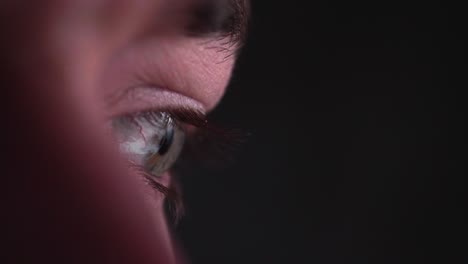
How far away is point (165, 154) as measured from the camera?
0.38m

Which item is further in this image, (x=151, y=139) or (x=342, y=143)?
(x=342, y=143)

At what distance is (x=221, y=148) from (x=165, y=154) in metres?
0.04

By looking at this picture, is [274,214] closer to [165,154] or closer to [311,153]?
[311,153]

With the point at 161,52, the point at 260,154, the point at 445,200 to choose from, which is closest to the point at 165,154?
the point at 161,52

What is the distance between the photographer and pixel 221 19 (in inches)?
9.3

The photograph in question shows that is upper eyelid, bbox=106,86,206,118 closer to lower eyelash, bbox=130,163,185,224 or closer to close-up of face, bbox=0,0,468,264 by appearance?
lower eyelash, bbox=130,163,185,224

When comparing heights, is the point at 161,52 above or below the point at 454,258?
above

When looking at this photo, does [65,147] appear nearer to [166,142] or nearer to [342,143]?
[166,142]

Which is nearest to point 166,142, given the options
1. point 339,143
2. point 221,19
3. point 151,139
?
point 151,139

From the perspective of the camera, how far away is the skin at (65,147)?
0.13 m

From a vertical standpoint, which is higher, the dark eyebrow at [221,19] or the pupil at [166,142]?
the dark eyebrow at [221,19]

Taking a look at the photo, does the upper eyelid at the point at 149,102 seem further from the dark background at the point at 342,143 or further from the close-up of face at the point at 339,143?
the dark background at the point at 342,143


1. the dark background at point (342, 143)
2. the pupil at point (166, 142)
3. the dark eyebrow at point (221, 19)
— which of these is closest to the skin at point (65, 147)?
the dark eyebrow at point (221, 19)

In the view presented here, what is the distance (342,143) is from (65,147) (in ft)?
4.05
